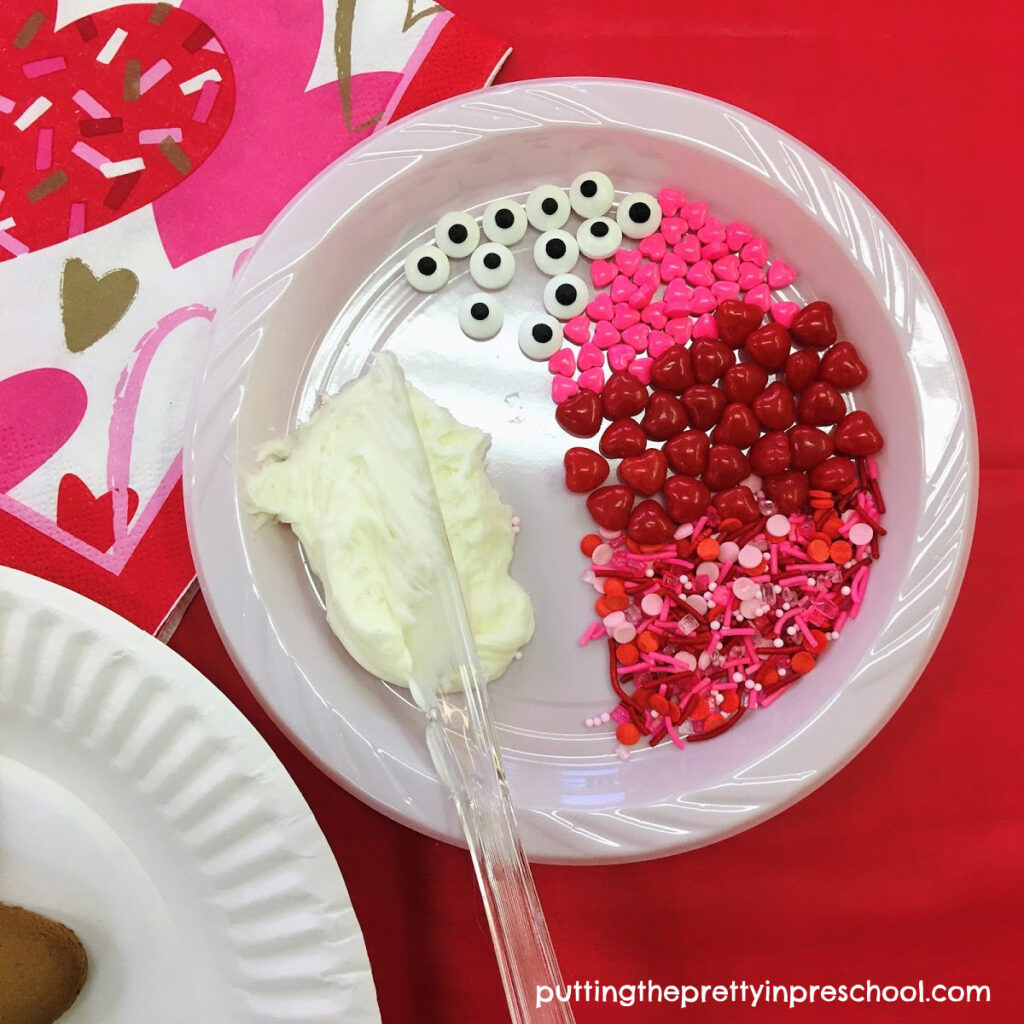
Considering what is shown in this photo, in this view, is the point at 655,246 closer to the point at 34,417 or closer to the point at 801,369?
the point at 801,369

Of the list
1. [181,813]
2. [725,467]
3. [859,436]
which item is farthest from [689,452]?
[181,813]

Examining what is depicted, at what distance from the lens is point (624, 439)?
669mm

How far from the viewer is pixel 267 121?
0.71 meters

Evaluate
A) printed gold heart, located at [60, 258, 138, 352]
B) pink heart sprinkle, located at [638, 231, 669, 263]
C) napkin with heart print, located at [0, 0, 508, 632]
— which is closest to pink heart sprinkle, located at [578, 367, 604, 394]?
pink heart sprinkle, located at [638, 231, 669, 263]

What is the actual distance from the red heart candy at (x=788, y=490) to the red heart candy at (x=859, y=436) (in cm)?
4

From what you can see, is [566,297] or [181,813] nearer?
[181,813]

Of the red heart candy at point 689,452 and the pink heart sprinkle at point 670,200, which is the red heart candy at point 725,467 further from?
the pink heart sprinkle at point 670,200

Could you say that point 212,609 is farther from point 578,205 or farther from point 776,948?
point 776,948

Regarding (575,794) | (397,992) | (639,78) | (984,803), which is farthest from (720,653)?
(639,78)

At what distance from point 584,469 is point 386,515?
16 cm

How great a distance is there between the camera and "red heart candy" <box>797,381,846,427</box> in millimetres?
663

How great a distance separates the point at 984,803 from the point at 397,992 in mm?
502

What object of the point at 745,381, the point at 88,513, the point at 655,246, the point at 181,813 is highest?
the point at 655,246

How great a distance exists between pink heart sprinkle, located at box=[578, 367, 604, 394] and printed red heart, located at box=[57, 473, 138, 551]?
36 cm
